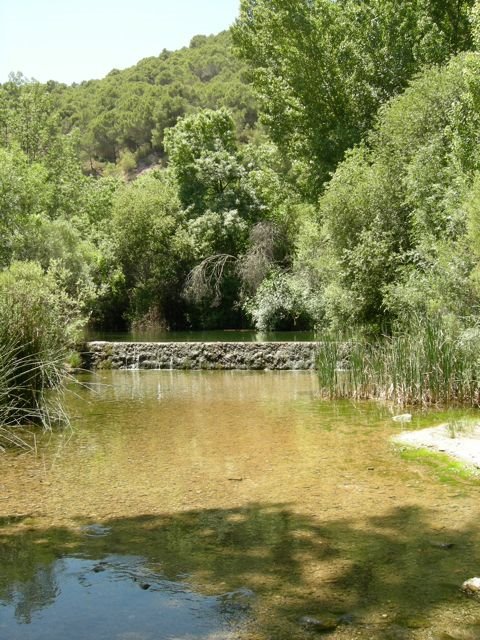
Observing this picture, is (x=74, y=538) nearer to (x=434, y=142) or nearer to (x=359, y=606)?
(x=359, y=606)

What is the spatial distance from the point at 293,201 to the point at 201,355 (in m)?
11.1

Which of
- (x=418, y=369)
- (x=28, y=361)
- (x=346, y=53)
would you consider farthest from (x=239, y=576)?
(x=346, y=53)

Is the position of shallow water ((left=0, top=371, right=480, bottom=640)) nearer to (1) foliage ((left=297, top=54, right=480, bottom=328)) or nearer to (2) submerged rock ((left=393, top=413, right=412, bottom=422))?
(2) submerged rock ((left=393, top=413, right=412, bottom=422))

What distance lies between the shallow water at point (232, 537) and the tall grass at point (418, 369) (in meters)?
1.04

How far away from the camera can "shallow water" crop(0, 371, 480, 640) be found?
138 inches

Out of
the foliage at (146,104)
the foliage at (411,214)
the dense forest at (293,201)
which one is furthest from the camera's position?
the foliage at (146,104)

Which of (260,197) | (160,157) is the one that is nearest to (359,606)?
(260,197)

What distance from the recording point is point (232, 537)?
481cm

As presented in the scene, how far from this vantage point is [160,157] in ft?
230

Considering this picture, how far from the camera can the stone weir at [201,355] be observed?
17.1 metres

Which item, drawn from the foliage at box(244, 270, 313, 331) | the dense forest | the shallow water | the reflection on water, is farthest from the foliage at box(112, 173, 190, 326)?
the reflection on water

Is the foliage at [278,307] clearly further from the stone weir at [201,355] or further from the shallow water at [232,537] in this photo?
the shallow water at [232,537]

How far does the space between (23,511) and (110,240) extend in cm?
2694

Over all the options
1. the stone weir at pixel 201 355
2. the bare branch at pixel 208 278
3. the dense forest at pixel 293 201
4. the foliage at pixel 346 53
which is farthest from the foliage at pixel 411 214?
the bare branch at pixel 208 278
